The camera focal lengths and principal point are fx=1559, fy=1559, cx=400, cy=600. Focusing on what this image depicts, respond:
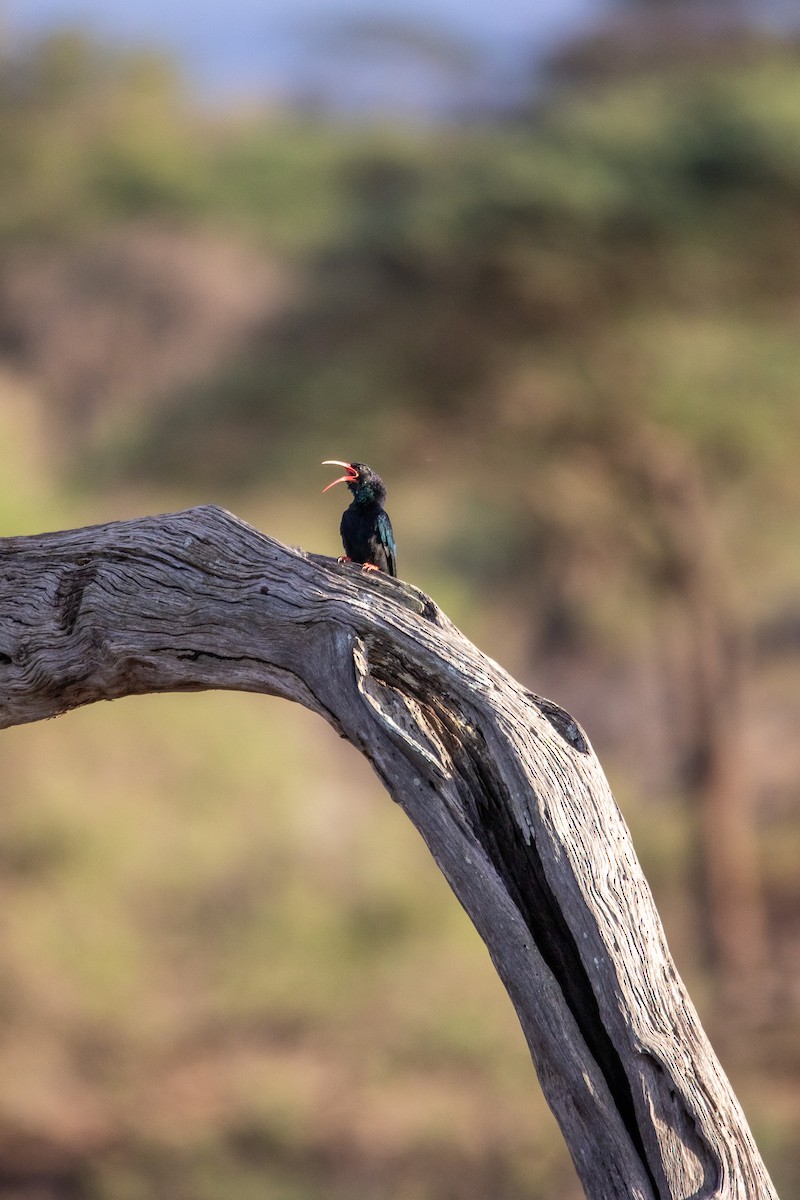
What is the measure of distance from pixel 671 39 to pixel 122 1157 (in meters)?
7.41

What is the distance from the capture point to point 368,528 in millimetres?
3160

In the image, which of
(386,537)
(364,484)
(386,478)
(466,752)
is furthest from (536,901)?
(386,478)

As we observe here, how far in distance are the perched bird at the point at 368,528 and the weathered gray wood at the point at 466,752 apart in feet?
2.42

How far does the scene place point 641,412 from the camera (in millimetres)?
11164

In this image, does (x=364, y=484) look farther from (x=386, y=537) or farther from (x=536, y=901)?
(x=536, y=901)

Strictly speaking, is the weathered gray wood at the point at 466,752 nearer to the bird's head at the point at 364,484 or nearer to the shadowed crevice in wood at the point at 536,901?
the shadowed crevice in wood at the point at 536,901

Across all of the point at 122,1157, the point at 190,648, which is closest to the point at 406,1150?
the point at 122,1157

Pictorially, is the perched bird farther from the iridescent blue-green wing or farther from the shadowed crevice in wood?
the shadowed crevice in wood

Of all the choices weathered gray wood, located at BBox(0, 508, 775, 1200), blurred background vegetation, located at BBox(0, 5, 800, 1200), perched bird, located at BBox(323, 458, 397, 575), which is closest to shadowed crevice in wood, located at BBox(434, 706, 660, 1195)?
weathered gray wood, located at BBox(0, 508, 775, 1200)

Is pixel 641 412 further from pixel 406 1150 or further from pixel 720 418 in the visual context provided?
pixel 406 1150

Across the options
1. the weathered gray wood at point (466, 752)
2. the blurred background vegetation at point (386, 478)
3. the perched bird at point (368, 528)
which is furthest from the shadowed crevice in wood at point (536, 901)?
the blurred background vegetation at point (386, 478)

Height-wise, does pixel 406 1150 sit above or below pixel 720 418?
below

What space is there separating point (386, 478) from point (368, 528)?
8570 mm

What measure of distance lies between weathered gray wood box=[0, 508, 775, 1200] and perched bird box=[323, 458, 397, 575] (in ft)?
A: 2.42
